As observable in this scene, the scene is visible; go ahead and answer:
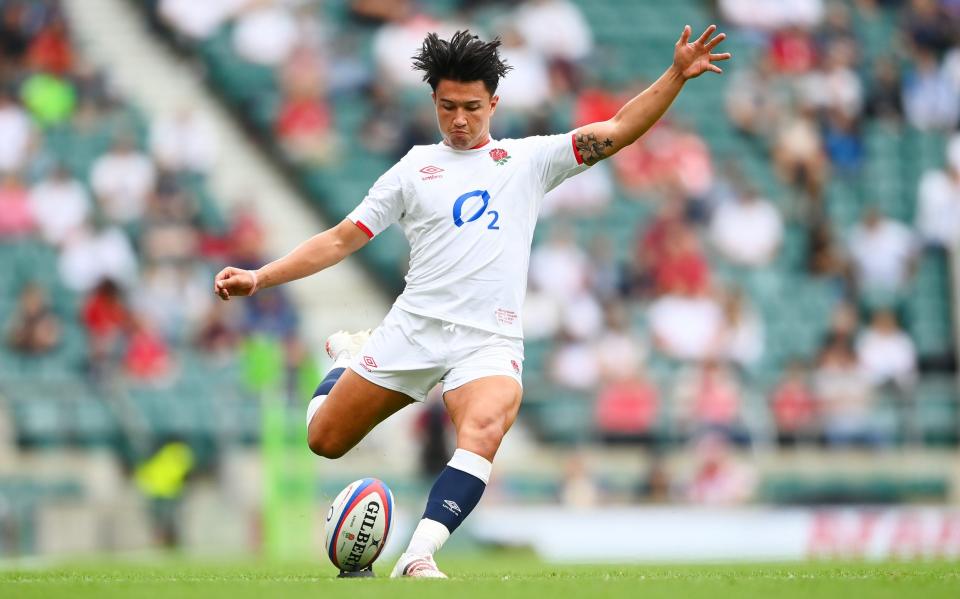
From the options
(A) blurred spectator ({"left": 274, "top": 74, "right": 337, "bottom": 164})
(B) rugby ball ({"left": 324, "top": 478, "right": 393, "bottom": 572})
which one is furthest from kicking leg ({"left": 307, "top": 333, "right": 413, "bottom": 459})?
(A) blurred spectator ({"left": 274, "top": 74, "right": 337, "bottom": 164})

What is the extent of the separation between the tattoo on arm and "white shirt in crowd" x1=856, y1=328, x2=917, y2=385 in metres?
10.8

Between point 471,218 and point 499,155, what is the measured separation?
14.5 inches

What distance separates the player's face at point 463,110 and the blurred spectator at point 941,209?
12785mm

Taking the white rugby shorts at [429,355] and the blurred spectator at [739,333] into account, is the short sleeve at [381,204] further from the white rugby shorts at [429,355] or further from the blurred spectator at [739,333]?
the blurred spectator at [739,333]

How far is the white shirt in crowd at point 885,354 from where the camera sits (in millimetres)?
18062

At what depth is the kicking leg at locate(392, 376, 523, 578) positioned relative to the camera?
24.0ft

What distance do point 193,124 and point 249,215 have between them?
211 cm

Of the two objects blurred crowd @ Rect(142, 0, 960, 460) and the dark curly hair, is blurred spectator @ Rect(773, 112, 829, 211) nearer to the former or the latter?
blurred crowd @ Rect(142, 0, 960, 460)

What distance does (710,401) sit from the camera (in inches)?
645

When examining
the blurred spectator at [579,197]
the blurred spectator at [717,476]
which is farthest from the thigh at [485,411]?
the blurred spectator at [579,197]

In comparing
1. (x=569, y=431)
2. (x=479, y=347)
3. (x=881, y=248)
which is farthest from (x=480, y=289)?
(x=881, y=248)

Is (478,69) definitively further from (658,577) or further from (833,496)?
(833,496)

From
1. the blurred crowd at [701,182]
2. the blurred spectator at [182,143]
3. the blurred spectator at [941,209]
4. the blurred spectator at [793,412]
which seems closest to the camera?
the blurred spectator at [793,412]

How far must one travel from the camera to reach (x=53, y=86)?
20078 mm
